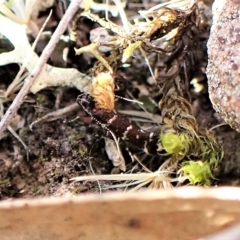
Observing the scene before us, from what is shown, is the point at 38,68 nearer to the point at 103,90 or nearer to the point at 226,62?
the point at 103,90

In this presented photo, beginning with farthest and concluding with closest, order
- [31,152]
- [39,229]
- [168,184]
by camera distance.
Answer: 1. [31,152]
2. [168,184]
3. [39,229]

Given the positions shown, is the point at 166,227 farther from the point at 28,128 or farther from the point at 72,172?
the point at 28,128

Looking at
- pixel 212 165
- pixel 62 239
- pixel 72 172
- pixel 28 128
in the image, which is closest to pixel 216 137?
pixel 212 165

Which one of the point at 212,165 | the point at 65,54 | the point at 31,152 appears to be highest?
the point at 65,54

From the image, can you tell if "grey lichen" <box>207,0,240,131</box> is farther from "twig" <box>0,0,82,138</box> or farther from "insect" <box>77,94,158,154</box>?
"twig" <box>0,0,82,138</box>

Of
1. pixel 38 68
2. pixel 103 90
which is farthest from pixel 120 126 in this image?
pixel 38 68

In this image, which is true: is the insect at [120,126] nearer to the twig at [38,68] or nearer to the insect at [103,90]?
the insect at [103,90]

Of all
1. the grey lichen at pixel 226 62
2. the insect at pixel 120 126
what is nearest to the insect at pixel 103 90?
the insect at pixel 120 126
